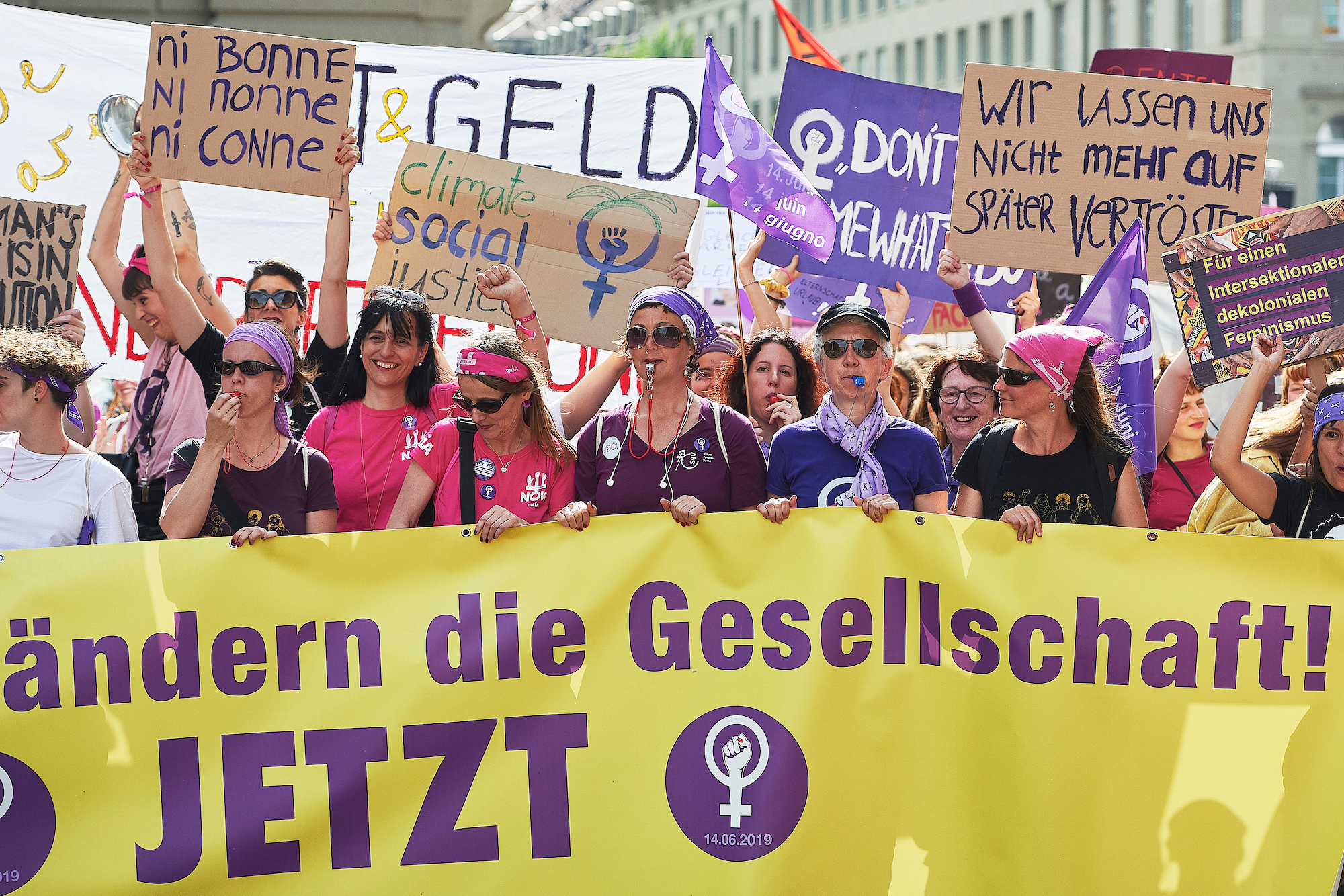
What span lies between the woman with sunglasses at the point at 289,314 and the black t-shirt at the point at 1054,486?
2.20 meters

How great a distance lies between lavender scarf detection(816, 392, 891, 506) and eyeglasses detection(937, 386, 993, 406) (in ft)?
3.14

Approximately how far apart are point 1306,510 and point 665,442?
69.4 inches

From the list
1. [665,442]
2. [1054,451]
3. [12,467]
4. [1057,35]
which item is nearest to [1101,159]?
[1054,451]

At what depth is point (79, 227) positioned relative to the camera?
537 centimetres

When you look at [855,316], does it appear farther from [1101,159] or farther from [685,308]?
[1101,159]

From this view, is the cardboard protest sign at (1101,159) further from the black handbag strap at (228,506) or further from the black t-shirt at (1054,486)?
the black handbag strap at (228,506)

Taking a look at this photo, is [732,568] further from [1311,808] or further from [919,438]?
[1311,808]

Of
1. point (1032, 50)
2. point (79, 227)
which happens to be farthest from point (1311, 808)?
point (1032, 50)

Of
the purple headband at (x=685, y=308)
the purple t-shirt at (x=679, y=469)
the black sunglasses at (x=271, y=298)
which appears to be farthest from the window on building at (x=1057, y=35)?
the purple t-shirt at (x=679, y=469)

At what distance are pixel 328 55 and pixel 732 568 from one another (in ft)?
9.16

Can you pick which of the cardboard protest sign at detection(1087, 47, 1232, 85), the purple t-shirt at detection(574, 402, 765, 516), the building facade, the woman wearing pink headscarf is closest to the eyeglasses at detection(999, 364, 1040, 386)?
the woman wearing pink headscarf

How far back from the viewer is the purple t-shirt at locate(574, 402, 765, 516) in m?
3.89

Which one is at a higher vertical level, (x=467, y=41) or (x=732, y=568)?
(x=467, y=41)

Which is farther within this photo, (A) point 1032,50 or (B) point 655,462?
(A) point 1032,50
